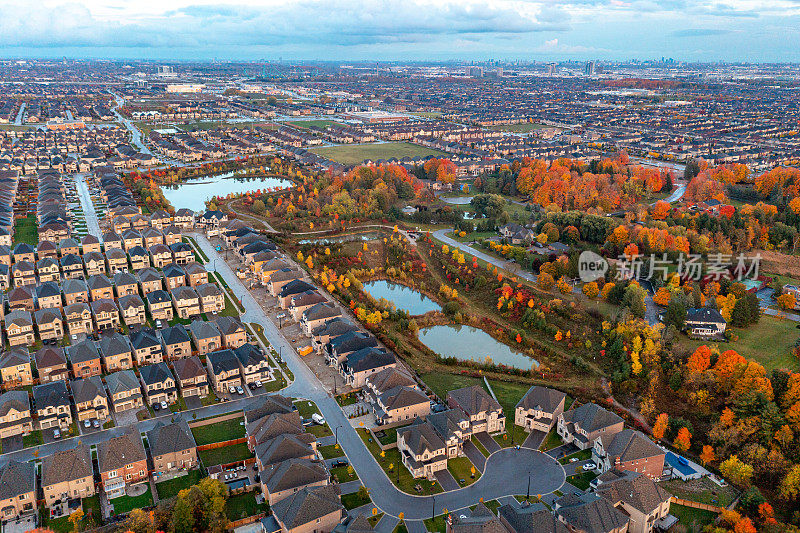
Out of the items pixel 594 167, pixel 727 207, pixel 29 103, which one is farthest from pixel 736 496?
pixel 29 103

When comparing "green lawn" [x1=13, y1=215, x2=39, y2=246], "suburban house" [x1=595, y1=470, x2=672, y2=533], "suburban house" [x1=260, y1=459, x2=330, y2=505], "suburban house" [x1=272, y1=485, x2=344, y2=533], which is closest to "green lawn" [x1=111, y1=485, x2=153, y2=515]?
"suburban house" [x1=260, y1=459, x2=330, y2=505]

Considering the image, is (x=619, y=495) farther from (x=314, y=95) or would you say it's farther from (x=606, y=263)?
(x=314, y=95)

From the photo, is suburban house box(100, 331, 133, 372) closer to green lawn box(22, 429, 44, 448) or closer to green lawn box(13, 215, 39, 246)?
green lawn box(22, 429, 44, 448)

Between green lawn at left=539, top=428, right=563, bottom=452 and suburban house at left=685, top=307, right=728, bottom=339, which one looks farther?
suburban house at left=685, top=307, right=728, bottom=339

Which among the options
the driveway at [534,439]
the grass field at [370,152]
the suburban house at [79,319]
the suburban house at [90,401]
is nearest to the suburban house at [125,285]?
the suburban house at [79,319]

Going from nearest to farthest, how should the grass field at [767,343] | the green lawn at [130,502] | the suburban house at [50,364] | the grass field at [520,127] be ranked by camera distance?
1. the green lawn at [130,502]
2. the suburban house at [50,364]
3. the grass field at [767,343]
4. the grass field at [520,127]

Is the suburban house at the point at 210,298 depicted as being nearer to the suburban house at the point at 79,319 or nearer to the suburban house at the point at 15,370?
the suburban house at the point at 79,319
